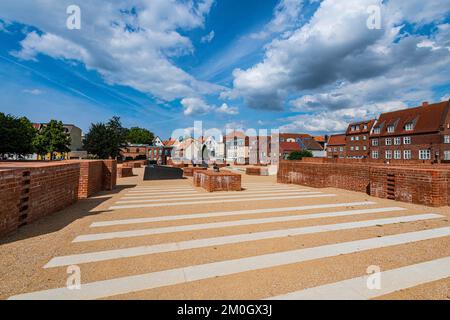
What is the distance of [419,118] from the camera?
42.0m

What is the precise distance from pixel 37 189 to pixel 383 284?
7135 mm

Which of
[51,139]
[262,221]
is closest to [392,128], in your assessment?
[262,221]

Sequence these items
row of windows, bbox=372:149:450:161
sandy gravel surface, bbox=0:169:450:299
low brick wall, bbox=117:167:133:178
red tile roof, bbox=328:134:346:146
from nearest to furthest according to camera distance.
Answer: sandy gravel surface, bbox=0:169:450:299 < low brick wall, bbox=117:167:133:178 < row of windows, bbox=372:149:450:161 < red tile roof, bbox=328:134:346:146

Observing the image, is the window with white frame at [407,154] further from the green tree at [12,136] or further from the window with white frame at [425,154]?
the green tree at [12,136]

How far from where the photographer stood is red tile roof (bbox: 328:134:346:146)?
6438 cm

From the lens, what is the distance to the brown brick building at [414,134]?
1473 inches

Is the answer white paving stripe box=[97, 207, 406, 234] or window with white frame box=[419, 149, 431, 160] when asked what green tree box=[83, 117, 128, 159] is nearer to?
white paving stripe box=[97, 207, 406, 234]

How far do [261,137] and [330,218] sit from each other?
212ft

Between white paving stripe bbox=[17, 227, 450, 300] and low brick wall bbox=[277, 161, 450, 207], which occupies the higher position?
low brick wall bbox=[277, 161, 450, 207]

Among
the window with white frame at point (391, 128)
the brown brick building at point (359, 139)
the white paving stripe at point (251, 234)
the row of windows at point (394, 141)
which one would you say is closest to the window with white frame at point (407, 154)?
the row of windows at point (394, 141)

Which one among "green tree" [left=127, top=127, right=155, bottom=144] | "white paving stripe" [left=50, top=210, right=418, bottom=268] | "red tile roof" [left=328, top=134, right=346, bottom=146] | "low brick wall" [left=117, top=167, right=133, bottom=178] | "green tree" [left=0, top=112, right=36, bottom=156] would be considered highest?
"green tree" [left=127, top=127, right=155, bottom=144]

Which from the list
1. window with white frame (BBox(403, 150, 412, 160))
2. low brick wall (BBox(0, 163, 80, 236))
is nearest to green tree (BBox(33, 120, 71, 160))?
low brick wall (BBox(0, 163, 80, 236))

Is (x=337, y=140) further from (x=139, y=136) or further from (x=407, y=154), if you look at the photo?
(x=139, y=136)
